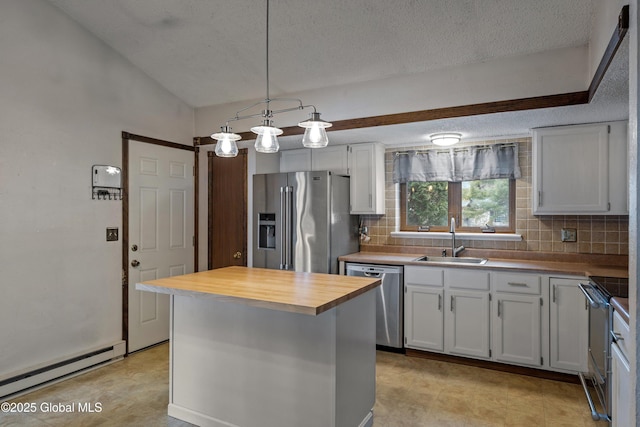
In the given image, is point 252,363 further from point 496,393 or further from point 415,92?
point 415,92

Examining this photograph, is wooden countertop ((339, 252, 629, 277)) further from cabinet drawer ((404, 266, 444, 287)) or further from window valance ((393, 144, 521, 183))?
window valance ((393, 144, 521, 183))

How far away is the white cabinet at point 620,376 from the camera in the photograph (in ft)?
5.65

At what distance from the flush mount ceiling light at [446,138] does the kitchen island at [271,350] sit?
1.90 m

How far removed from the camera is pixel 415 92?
10.5ft

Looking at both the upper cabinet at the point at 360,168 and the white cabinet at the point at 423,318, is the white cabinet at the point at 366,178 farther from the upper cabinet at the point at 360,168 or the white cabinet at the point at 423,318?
the white cabinet at the point at 423,318

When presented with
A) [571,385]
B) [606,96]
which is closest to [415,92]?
[606,96]

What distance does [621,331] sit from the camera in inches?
74.4

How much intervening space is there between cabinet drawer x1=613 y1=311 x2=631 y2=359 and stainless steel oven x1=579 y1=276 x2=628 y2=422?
17 cm

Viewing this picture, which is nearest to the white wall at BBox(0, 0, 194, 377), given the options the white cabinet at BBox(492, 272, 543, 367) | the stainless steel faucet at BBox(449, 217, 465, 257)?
the stainless steel faucet at BBox(449, 217, 465, 257)

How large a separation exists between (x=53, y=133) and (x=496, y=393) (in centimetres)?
401

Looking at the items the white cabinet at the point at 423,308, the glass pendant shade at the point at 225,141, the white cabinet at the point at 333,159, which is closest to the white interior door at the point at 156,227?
the white cabinet at the point at 333,159

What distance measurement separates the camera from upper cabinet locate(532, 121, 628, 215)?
10.0 feet

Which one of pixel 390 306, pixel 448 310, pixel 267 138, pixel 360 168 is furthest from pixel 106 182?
pixel 448 310

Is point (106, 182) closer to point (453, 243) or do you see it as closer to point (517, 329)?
point (453, 243)
